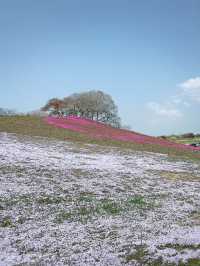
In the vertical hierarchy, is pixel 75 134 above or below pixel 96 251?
above

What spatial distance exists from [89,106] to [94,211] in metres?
89.9

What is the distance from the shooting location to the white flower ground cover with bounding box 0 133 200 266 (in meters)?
12.0

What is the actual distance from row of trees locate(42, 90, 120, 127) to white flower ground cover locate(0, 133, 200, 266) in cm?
7328

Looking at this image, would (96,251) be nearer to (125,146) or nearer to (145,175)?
(145,175)

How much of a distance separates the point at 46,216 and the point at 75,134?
3421 centimetres

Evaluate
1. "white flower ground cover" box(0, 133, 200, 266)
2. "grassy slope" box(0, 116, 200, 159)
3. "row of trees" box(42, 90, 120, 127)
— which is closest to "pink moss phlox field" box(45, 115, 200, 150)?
"grassy slope" box(0, 116, 200, 159)

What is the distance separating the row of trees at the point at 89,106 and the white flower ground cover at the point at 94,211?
7328 cm

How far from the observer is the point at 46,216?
16.6m

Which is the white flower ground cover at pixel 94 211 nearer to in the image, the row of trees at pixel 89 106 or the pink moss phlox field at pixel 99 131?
the pink moss phlox field at pixel 99 131

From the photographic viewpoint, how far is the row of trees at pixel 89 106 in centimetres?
10612

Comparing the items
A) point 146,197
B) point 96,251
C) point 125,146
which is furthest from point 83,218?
point 125,146

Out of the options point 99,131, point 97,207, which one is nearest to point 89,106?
point 99,131

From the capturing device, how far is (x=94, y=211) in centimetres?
1750

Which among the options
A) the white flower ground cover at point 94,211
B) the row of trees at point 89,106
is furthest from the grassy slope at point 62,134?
the row of trees at point 89,106
